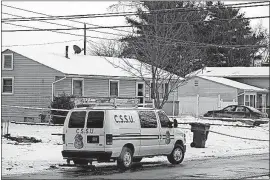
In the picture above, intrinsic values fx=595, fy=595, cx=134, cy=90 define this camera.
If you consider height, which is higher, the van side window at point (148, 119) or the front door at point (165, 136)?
the van side window at point (148, 119)

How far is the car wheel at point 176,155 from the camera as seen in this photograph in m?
20.2

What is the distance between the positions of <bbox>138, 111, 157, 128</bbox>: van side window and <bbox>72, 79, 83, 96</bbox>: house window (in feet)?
64.0

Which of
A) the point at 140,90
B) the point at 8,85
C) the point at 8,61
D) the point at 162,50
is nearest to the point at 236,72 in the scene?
the point at 140,90

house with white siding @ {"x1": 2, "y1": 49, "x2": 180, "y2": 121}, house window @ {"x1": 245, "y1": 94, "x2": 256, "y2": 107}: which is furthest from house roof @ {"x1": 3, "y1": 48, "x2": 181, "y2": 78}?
house window @ {"x1": 245, "y1": 94, "x2": 256, "y2": 107}

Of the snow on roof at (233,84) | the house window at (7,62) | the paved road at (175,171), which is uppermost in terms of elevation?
the house window at (7,62)

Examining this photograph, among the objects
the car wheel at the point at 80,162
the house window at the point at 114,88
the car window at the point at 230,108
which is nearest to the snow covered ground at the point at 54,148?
the car wheel at the point at 80,162

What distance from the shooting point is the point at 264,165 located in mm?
20062

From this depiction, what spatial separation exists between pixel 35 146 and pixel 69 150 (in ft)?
16.5

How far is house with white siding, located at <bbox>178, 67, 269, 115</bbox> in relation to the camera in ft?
162

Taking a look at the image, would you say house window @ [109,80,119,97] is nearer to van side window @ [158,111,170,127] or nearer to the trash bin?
the trash bin

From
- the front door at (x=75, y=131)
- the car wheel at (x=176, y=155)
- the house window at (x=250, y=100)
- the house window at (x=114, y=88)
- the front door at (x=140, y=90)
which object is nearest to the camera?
the front door at (x=75, y=131)

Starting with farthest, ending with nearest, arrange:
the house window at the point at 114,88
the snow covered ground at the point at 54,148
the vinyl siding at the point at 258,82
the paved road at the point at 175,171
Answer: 1. the vinyl siding at the point at 258,82
2. the house window at the point at 114,88
3. the snow covered ground at the point at 54,148
4. the paved road at the point at 175,171

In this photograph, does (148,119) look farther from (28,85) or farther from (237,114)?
(237,114)

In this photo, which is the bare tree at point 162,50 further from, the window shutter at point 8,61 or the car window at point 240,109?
the window shutter at point 8,61
